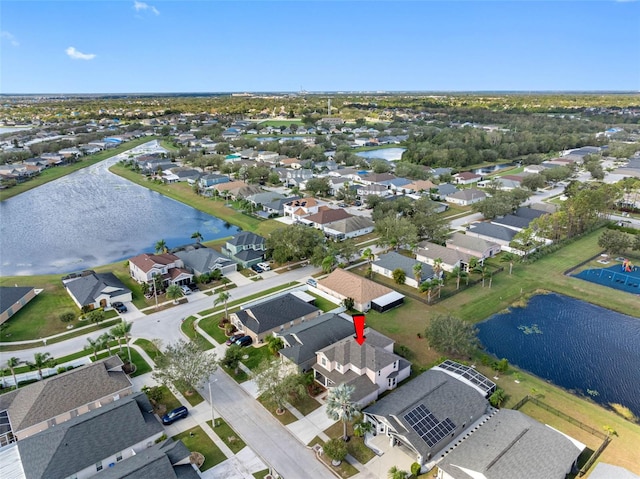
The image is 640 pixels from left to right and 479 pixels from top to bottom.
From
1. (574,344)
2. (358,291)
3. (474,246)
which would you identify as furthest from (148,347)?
(474,246)

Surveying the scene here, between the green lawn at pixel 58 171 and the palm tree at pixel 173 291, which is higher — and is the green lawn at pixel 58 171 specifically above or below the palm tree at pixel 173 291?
above

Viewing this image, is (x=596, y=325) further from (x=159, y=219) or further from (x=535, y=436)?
(x=159, y=219)

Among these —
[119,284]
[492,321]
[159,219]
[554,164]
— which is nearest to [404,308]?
[492,321]

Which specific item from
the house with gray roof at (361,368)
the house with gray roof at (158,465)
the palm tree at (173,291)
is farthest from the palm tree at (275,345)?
the palm tree at (173,291)

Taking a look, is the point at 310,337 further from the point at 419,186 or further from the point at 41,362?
the point at 419,186

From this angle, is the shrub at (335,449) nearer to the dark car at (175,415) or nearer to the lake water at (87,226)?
the dark car at (175,415)

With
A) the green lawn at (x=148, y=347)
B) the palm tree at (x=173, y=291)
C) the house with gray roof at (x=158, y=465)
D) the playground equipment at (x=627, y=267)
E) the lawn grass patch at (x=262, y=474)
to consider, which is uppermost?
the palm tree at (x=173, y=291)
